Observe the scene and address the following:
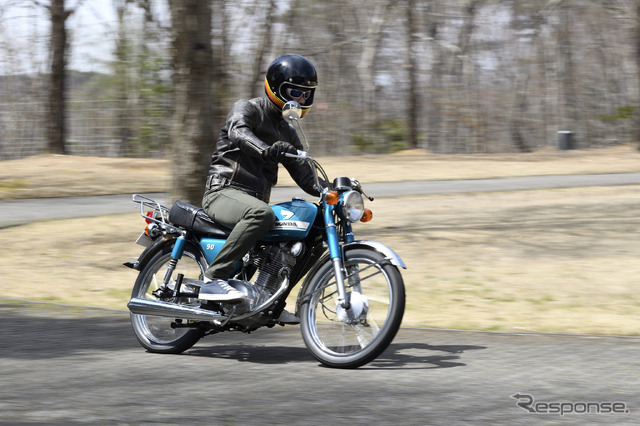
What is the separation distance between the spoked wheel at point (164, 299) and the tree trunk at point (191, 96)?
4.89 meters

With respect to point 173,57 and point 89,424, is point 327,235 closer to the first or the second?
point 89,424

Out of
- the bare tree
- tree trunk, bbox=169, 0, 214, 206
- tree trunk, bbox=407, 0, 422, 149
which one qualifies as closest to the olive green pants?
tree trunk, bbox=169, 0, 214, 206

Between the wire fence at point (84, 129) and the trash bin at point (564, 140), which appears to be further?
the trash bin at point (564, 140)

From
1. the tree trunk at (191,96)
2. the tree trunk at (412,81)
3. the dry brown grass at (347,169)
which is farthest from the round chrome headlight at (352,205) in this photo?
the tree trunk at (412,81)

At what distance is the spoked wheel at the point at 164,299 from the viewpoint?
22.0 feet

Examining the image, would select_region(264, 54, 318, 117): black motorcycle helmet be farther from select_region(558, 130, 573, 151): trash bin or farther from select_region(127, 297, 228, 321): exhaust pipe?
select_region(558, 130, 573, 151): trash bin

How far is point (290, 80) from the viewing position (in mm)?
6355

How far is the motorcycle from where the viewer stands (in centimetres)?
597

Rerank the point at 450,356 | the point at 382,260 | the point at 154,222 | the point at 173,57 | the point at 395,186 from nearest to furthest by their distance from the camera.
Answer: the point at 382,260, the point at 450,356, the point at 154,222, the point at 173,57, the point at 395,186

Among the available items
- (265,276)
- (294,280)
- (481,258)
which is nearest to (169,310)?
(265,276)

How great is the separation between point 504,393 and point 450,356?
1.10 m

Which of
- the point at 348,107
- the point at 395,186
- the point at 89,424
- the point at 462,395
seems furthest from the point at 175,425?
the point at 348,107

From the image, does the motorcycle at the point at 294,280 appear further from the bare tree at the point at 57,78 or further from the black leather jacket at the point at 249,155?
the bare tree at the point at 57,78

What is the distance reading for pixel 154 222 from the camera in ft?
22.9
